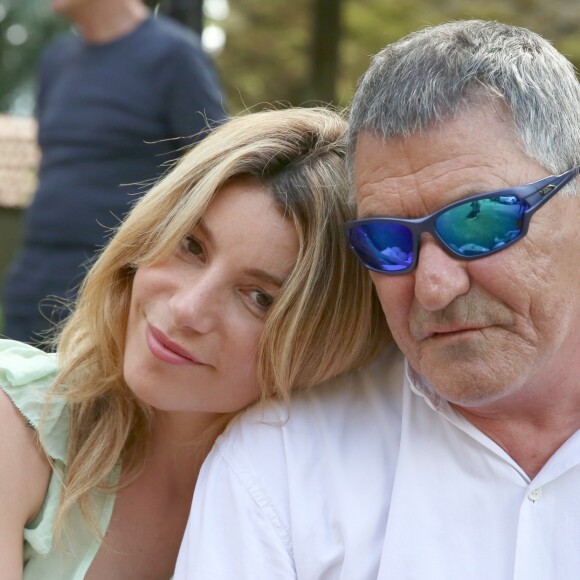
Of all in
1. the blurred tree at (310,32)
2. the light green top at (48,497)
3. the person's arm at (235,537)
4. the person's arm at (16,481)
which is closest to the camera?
the person's arm at (235,537)

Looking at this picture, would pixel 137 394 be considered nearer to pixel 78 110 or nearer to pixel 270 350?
pixel 270 350

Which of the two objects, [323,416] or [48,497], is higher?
[323,416]

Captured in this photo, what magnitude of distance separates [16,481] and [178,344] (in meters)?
0.51

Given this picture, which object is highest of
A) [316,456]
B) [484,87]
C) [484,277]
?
[484,87]

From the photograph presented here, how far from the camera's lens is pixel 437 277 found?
2.28m

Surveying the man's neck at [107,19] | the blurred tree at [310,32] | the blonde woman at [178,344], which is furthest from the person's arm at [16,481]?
the blurred tree at [310,32]

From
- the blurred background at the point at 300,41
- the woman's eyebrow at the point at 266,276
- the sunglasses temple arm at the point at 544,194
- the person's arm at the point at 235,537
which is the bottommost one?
the blurred background at the point at 300,41

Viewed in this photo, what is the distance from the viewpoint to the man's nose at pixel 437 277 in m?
2.28

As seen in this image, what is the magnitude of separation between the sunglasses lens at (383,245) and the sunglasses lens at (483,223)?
4.1 inches

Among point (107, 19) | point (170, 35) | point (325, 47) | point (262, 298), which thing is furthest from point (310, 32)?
point (262, 298)

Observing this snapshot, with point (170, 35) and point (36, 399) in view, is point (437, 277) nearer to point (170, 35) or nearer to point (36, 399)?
point (36, 399)

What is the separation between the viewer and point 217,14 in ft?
41.1

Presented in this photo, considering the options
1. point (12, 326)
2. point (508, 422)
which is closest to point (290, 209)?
point (508, 422)

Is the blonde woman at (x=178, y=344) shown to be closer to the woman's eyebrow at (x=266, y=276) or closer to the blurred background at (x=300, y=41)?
the woman's eyebrow at (x=266, y=276)
